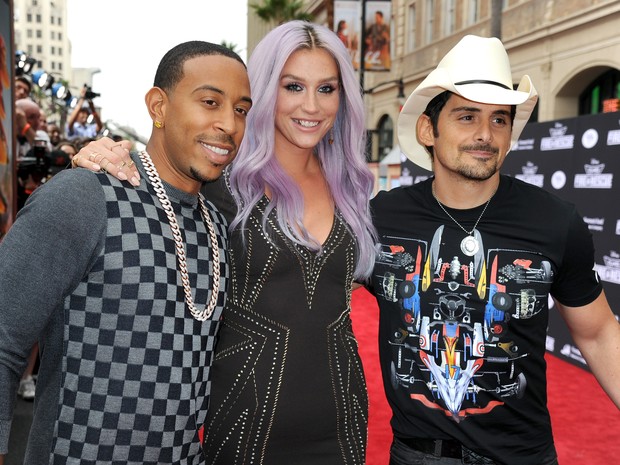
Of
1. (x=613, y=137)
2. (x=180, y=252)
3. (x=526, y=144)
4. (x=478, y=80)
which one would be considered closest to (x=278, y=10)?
(x=526, y=144)

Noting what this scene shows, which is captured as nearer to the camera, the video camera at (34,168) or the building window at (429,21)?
the video camera at (34,168)

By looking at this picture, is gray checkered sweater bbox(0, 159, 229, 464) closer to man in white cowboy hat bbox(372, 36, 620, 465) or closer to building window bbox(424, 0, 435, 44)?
man in white cowboy hat bbox(372, 36, 620, 465)

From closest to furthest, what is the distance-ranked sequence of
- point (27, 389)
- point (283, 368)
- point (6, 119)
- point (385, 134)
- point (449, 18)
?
1. point (283, 368)
2. point (6, 119)
3. point (27, 389)
4. point (449, 18)
5. point (385, 134)

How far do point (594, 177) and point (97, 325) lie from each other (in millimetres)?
5728

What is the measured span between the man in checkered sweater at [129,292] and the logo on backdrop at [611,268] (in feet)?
16.7

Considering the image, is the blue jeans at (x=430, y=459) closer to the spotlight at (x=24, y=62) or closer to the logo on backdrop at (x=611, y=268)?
the logo on backdrop at (x=611, y=268)

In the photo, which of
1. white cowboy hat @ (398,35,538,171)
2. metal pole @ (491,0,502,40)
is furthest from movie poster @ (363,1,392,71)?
white cowboy hat @ (398,35,538,171)

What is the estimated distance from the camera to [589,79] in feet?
50.0

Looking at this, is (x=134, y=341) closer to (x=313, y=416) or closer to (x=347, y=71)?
(x=313, y=416)

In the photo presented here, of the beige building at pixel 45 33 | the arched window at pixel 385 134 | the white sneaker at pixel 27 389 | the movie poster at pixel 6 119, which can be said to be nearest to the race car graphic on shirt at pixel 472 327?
the movie poster at pixel 6 119

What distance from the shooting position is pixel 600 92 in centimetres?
1525

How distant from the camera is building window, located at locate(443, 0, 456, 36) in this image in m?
21.8

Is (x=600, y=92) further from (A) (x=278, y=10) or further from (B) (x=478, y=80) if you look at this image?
(A) (x=278, y=10)

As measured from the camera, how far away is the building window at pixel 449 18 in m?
21.8
